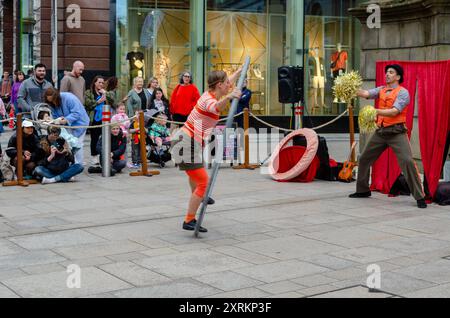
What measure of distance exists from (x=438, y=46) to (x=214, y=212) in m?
4.86

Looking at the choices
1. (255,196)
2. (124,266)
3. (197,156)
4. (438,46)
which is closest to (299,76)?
(438,46)

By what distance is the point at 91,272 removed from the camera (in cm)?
Result: 653

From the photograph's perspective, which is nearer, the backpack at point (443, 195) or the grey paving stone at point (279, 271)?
the grey paving stone at point (279, 271)

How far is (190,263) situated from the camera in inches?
271

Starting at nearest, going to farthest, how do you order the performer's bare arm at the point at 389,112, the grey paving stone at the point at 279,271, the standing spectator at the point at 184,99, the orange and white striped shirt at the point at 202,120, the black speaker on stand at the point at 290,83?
the grey paving stone at the point at 279,271, the orange and white striped shirt at the point at 202,120, the performer's bare arm at the point at 389,112, the black speaker on stand at the point at 290,83, the standing spectator at the point at 184,99

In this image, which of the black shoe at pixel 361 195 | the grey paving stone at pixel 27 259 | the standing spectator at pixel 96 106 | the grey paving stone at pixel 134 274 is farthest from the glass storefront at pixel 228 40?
the grey paving stone at pixel 134 274

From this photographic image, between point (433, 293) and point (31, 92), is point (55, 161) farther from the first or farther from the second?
point (433, 293)

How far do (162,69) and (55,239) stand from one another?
1571 centimetres

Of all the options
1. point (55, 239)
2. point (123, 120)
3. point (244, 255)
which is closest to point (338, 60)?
point (123, 120)

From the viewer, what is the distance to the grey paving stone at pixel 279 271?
6391mm

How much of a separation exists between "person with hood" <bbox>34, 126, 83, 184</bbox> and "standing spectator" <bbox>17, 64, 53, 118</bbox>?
110 cm

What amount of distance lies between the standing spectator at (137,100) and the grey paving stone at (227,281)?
28.3 ft

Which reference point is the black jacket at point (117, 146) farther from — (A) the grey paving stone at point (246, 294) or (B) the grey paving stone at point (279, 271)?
(A) the grey paving stone at point (246, 294)
